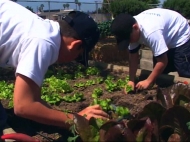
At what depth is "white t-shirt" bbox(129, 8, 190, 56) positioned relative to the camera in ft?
14.9

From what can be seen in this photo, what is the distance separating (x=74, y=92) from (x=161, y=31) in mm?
1439

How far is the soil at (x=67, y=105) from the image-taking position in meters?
3.42

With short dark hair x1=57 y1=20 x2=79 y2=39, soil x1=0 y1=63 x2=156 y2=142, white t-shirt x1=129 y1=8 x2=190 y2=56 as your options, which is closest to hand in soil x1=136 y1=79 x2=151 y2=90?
soil x1=0 y1=63 x2=156 y2=142

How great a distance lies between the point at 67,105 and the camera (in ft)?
14.9

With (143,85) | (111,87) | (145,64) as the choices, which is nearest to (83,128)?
(143,85)

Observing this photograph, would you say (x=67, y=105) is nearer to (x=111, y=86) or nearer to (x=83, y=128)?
(x=111, y=86)

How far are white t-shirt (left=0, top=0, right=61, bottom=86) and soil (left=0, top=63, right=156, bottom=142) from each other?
0.66 meters

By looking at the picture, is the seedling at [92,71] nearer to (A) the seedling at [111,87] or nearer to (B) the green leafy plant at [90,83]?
(B) the green leafy plant at [90,83]

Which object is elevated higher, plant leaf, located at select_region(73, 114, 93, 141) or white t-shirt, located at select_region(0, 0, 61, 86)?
white t-shirt, located at select_region(0, 0, 61, 86)

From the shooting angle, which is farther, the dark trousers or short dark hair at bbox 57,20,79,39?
the dark trousers

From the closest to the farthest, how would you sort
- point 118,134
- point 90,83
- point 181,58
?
point 118,134
point 181,58
point 90,83

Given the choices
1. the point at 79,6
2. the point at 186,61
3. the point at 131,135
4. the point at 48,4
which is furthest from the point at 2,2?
the point at 79,6

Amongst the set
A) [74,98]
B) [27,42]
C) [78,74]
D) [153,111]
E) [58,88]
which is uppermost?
[27,42]

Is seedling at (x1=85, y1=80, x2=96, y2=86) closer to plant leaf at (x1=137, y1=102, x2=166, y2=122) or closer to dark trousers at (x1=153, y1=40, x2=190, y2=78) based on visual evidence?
dark trousers at (x1=153, y1=40, x2=190, y2=78)
